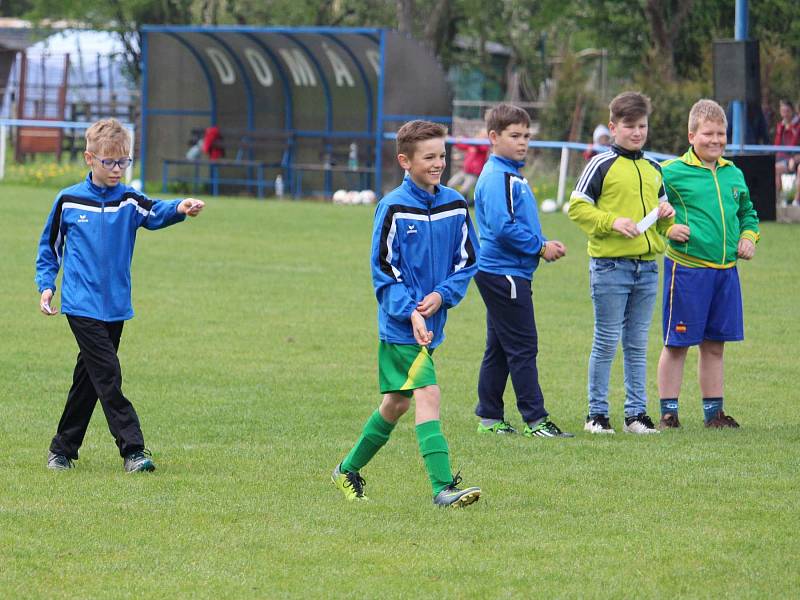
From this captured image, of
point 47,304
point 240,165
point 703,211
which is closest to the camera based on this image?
point 47,304

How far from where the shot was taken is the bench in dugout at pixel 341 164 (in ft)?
95.8

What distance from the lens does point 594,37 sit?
40938 mm

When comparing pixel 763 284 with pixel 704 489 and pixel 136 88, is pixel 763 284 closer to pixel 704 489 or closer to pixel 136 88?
pixel 704 489

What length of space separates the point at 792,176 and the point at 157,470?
65.2 feet

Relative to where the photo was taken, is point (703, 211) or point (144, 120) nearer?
point (703, 211)

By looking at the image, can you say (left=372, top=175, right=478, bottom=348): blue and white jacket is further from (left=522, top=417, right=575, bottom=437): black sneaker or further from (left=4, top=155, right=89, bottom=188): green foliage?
(left=4, top=155, right=89, bottom=188): green foliage

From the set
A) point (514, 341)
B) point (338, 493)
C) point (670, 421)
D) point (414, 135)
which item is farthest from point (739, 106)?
point (338, 493)

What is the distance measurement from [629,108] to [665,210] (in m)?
0.58

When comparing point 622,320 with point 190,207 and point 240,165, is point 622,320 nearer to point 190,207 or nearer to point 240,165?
point 190,207

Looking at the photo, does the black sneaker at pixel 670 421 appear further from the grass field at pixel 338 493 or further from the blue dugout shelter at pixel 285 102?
the blue dugout shelter at pixel 285 102

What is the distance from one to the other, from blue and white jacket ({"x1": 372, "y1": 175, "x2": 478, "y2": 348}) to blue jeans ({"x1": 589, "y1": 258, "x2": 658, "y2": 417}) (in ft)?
6.30

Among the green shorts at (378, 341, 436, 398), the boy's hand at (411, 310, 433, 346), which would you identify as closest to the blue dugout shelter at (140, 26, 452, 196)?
the green shorts at (378, 341, 436, 398)

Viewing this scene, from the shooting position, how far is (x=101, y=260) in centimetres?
671

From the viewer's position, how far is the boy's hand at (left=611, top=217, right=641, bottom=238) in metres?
7.61
